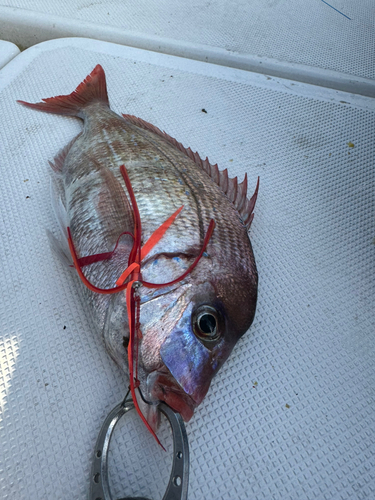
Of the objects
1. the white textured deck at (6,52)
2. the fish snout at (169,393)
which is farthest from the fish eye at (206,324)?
the white textured deck at (6,52)

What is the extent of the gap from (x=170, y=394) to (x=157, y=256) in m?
0.33

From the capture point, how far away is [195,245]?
93 centimetres

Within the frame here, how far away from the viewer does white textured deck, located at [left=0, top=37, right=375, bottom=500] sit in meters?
0.83

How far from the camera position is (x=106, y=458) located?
79 centimetres

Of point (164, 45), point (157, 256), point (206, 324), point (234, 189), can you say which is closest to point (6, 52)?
point (164, 45)

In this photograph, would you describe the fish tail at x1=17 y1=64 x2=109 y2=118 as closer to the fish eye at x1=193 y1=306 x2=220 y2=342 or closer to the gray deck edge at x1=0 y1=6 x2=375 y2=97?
the gray deck edge at x1=0 y1=6 x2=375 y2=97

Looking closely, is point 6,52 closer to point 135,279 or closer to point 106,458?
point 135,279

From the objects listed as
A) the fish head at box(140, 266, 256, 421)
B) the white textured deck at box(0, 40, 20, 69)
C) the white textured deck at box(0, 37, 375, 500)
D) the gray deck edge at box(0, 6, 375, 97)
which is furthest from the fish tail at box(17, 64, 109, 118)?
the fish head at box(140, 266, 256, 421)

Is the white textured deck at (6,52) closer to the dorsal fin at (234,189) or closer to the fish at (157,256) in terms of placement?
the fish at (157,256)

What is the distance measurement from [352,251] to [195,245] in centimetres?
63

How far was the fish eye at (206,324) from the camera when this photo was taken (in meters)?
0.81

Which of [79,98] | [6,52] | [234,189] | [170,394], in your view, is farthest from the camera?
[6,52]

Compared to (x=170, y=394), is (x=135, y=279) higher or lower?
higher

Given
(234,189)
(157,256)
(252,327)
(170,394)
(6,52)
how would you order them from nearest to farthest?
1. (170,394)
2. (157,256)
3. (252,327)
4. (234,189)
5. (6,52)
